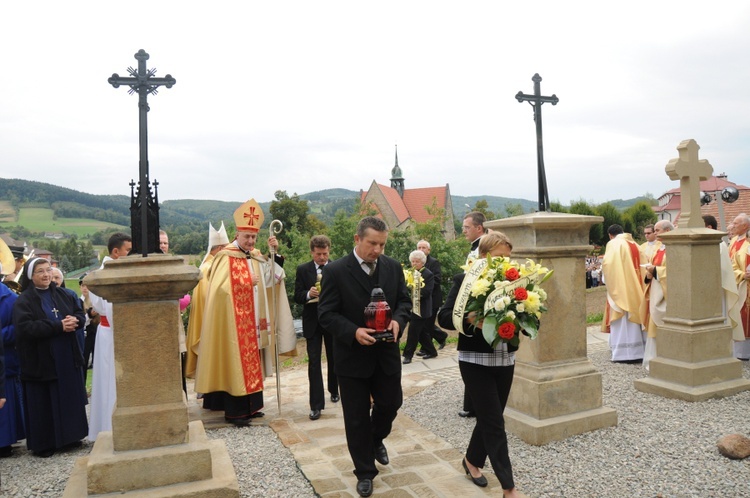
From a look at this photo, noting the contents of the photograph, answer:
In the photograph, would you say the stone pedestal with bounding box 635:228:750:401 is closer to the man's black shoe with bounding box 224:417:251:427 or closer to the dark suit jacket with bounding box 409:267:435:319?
the dark suit jacket with bounding box 409:267:435:319

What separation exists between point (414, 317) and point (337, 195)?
148457mm

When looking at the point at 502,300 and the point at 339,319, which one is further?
the point at 339,319

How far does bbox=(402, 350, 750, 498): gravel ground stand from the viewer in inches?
171

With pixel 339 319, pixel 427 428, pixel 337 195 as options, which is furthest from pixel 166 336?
pixel 337 195

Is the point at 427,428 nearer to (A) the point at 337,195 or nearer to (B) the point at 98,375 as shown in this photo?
(B) the point at 98,375

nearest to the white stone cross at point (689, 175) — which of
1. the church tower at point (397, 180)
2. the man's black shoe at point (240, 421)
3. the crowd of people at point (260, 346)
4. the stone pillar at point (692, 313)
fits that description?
the stone pillar at point (692, 313)

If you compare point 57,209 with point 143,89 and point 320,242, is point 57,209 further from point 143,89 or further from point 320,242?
point 143,89

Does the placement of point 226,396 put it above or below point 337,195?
below

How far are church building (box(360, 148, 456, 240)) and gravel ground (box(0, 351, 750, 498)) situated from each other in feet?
205

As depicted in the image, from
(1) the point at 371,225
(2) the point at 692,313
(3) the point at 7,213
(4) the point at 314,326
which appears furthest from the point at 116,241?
(3) the point at 7,213

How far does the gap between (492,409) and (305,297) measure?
3036mm

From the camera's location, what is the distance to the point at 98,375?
19.1ft

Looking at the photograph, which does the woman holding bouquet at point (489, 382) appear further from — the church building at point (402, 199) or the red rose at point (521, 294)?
the church building at point (402, 199)

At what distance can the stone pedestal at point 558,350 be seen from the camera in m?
5.39
